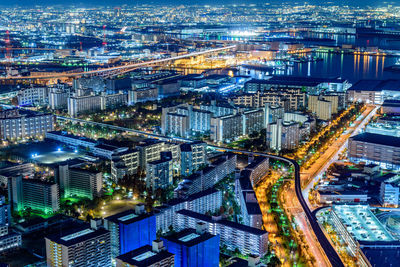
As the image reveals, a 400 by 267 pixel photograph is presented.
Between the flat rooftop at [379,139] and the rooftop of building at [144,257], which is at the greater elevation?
the flat rooftop at [379,139]

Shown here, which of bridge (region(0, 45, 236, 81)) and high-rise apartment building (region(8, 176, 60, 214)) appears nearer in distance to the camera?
high-rise apartment building (region(8, 176, 60, 214))

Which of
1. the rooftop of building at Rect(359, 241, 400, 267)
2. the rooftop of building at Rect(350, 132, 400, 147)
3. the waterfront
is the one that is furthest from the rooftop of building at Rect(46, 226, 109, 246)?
the waterfront

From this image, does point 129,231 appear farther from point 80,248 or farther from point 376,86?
point 376,86

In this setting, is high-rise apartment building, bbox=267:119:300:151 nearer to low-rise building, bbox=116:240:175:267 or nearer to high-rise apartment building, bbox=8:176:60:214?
high-rise apartment building, bbox=8:176:60:214

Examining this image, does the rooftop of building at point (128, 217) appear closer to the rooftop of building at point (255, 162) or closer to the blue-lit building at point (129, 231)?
the blue-lit building at point (129, 231)

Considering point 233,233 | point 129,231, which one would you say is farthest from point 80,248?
point 233,233

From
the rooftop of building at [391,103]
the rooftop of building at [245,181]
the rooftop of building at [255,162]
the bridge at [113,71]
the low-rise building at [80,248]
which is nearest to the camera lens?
the low-rise building at [80,248]

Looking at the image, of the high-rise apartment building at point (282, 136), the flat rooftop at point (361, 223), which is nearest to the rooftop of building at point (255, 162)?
the high-rise apartment building at point (282, 136)
